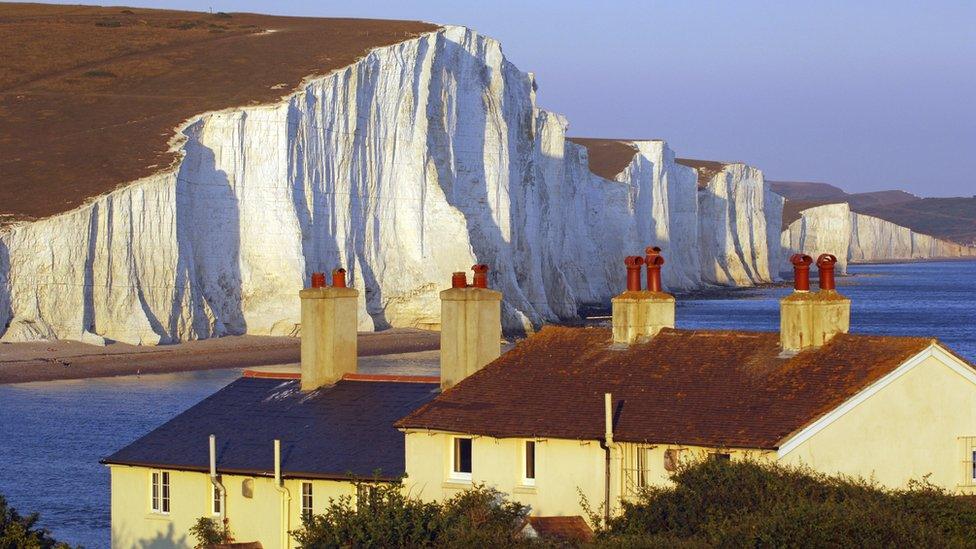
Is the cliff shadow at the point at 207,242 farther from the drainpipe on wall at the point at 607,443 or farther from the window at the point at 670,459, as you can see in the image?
the window at the point at 670,459

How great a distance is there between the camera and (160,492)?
18359 mm

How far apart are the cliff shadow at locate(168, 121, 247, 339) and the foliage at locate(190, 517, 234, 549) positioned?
4421 centimetres

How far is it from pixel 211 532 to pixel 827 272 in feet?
22.4

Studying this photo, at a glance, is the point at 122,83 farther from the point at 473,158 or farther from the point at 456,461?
the point at 456,461

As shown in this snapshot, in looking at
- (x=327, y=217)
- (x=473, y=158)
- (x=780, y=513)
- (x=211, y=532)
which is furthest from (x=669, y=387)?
(x=473, y=158)

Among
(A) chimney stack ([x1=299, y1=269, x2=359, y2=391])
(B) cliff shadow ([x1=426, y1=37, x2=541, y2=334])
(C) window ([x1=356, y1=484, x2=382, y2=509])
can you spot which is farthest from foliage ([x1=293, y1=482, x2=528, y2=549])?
(B) cliff shadow ([x1=426, y1=37, x2=541, y2=334])

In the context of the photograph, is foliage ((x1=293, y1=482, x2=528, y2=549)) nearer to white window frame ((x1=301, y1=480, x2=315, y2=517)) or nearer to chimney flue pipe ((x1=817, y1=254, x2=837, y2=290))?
white window frame ((x1=301, y1=480, x2=315, y2=517))

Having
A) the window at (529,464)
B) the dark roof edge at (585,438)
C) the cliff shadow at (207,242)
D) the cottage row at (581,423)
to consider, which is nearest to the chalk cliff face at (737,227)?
the cliff shadow at (207,242)

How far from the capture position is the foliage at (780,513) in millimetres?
11641

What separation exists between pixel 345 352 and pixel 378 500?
18.1 ft

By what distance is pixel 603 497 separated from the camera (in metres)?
15.2

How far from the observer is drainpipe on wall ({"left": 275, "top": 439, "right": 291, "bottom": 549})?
55.5 feet

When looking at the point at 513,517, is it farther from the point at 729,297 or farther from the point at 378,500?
the point at 729,297

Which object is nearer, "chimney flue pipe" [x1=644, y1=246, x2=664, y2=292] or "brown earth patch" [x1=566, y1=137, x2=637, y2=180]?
"chimney flue pipe" [x1=644, y1=246, x2=664, y2=292]
